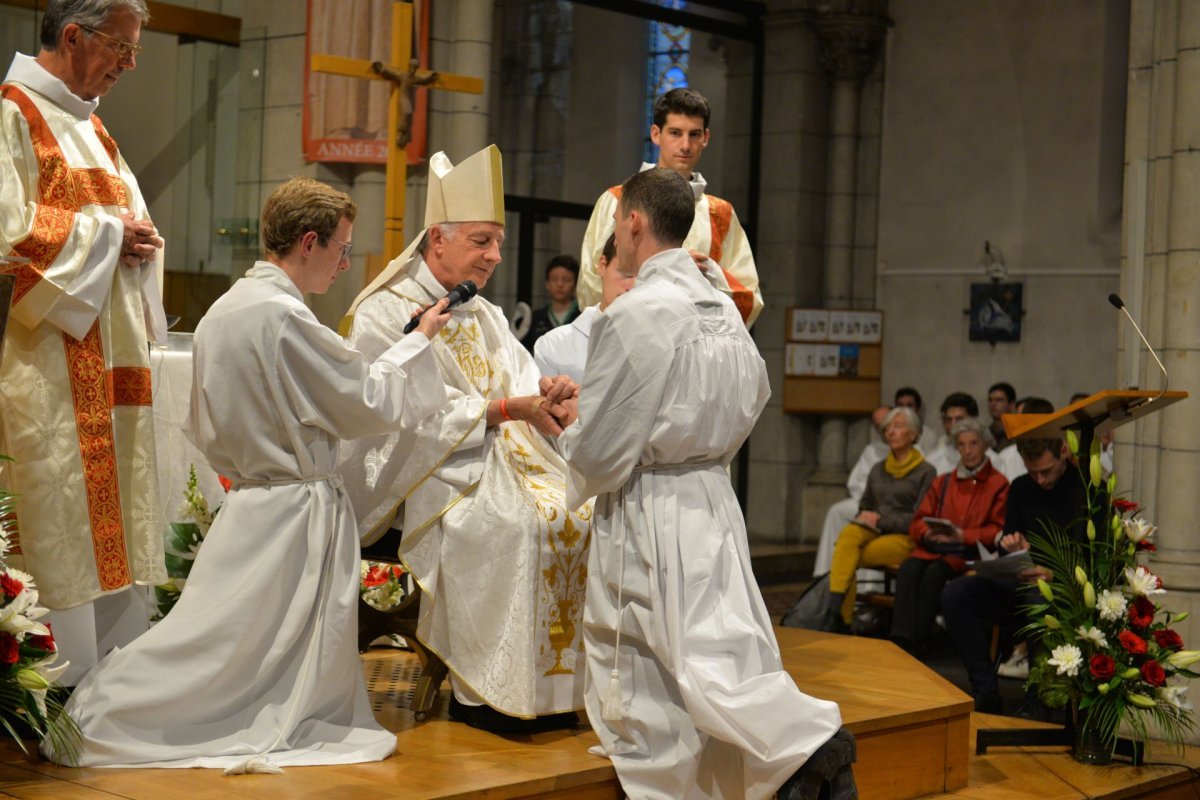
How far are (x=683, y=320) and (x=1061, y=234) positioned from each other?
738 cm

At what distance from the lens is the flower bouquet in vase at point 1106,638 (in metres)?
5.48

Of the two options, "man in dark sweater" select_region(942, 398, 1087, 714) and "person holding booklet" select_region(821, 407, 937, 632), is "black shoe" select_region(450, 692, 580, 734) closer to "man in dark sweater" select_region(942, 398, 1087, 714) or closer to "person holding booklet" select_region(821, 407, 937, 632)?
"man in dark sweater" select_region(942, 398, 1087, 714)

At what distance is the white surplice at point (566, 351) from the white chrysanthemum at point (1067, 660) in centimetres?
189

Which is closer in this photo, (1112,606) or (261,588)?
(261,588)

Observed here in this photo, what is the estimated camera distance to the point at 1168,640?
5.56 meters

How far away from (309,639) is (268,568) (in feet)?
0.66

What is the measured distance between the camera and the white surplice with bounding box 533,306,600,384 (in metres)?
5.50

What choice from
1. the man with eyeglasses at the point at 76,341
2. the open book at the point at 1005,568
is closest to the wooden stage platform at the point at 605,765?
the man with eyeglasses at the point at 76,341

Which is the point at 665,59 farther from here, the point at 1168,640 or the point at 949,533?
the point at 1168,640

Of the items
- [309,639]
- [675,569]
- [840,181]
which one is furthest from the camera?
[840,181]

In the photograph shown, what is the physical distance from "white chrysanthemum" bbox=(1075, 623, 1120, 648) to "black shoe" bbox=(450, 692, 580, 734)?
2068mm

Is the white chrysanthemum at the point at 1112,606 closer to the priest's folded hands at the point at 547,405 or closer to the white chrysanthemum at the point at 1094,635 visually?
the white chrysanthemum at the point at 1094,635

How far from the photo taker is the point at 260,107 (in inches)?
332

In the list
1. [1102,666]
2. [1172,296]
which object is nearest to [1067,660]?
[1102,666]
